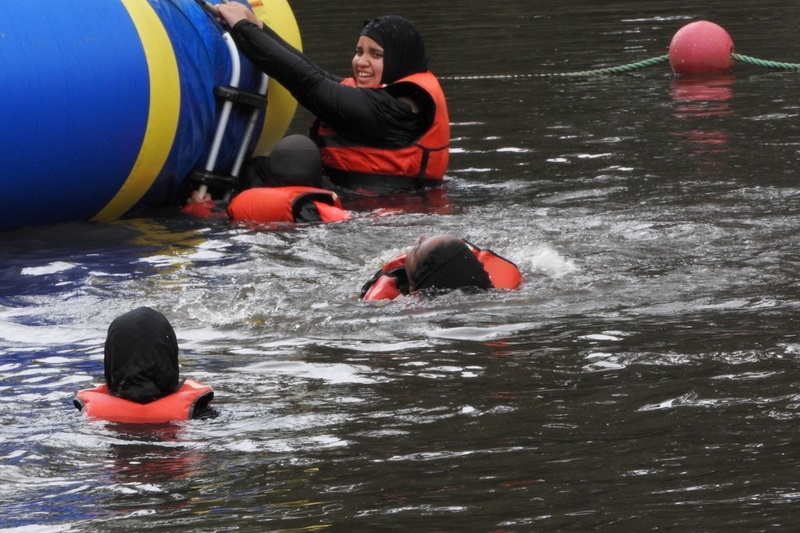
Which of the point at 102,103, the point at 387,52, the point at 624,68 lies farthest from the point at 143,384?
the point at 624,68

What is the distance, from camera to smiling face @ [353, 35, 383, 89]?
9359 millimetres

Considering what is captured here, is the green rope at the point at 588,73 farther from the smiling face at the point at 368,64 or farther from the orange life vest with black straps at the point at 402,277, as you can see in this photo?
the orange life vest with black straps at the point at 402,277

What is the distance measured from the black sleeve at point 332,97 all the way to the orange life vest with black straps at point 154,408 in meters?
4.19

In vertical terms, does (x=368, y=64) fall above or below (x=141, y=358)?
above

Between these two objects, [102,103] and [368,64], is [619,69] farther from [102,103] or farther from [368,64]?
[102,103]

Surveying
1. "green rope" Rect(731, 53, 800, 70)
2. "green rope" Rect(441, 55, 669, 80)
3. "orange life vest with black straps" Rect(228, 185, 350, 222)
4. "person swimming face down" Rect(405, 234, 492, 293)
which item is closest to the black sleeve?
"orange life vest with black straps" Rect(228, 185, 350, 222)

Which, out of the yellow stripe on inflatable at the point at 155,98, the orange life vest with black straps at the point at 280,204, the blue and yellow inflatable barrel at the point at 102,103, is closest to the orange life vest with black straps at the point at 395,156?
the orange life vest with black straps at the point at 280,204

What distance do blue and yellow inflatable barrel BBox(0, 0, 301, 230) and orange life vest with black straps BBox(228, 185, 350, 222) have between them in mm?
442

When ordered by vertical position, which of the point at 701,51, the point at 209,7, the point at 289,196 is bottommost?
the point at 289,196

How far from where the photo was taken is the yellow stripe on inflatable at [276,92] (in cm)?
916

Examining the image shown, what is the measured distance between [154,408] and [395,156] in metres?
4.78

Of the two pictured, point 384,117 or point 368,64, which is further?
point 368,64

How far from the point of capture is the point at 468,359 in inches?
216

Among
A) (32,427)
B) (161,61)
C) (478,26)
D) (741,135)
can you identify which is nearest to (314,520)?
(32,427)
